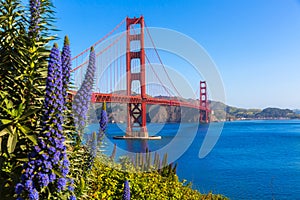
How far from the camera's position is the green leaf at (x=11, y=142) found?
1.79m

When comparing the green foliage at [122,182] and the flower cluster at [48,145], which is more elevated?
the flower cluster at [48,145]

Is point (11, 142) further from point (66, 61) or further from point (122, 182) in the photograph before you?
point (122, 182)

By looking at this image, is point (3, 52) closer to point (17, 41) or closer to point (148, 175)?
point (17, 41)

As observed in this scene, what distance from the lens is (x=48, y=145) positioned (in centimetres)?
176

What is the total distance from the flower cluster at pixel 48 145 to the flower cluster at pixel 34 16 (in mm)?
517

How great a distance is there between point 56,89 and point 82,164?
40.7 inches

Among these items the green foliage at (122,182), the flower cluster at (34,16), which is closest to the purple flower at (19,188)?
the flower cluster at (34,16)

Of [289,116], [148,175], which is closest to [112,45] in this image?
[148,175]

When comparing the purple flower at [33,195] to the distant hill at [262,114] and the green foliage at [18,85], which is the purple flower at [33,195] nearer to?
the green foliage at [18,85]

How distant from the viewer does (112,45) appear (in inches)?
1182

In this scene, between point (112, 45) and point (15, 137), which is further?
point (112, 45)

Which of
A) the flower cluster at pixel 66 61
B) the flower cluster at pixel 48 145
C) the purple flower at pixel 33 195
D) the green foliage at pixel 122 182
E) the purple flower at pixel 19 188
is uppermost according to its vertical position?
the flower cluster at pixel 66 61

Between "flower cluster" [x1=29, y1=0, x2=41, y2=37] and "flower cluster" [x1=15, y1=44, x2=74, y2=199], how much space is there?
52 cm

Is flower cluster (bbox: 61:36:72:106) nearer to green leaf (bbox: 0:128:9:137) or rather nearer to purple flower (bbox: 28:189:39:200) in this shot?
green leaf (bbox: 0:128:9:137)
